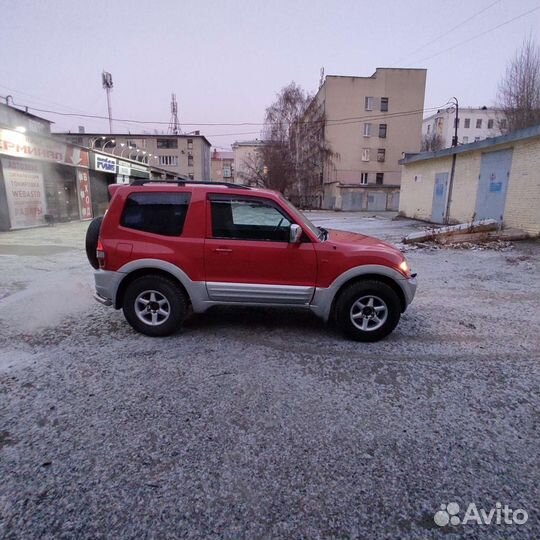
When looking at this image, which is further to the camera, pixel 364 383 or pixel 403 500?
pixel 364 383

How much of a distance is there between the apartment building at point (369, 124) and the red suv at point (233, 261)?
3937 centimetres

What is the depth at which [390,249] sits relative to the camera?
4.16m

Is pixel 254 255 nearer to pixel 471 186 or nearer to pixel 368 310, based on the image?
pixel 368 310

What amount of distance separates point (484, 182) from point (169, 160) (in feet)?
171

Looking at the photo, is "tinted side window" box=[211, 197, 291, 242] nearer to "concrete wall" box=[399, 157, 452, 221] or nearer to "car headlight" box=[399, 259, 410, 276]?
"car headlight" box=[399, 259, 410, 276]

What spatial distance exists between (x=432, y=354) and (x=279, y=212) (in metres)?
2.37

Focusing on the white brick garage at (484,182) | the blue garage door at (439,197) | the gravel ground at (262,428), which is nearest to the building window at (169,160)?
the white brick garage at (484,182)

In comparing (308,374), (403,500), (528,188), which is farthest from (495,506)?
(528,188)

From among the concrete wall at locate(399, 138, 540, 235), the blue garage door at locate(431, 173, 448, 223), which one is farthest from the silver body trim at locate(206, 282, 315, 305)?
the blue garage door at locate(431, 173, 448, 223)

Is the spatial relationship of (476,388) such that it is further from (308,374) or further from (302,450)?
(302,450)

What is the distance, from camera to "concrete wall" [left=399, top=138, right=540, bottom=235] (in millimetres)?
11984

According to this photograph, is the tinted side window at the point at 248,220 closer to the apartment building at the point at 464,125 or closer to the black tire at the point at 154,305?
the black tire at the point at 154,305

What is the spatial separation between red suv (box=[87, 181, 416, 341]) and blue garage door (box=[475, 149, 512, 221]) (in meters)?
12.5

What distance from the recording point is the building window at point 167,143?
5697 cm
